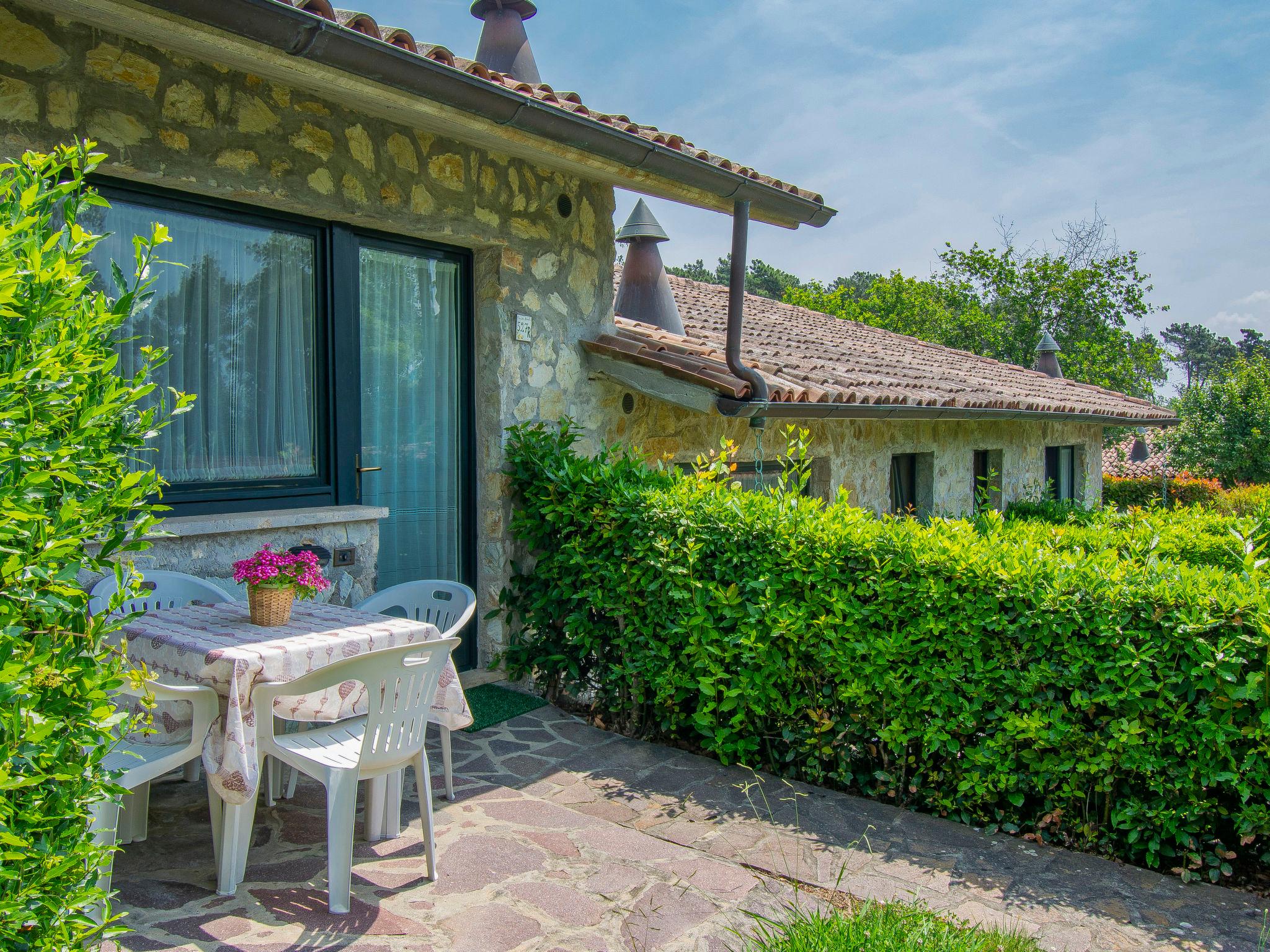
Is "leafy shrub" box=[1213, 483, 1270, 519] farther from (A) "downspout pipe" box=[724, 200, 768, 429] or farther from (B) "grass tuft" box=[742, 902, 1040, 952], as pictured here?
(B) "grass tuft" box=[742, 902, 1040, 952]

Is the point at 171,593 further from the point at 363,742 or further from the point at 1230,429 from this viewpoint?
the point at 1230,429

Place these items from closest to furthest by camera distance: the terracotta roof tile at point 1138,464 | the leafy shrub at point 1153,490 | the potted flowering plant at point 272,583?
the potted flowering plant at point 272,583
the leafy shrub at point 1153,490
the terracotta roof tile at point 1138,464

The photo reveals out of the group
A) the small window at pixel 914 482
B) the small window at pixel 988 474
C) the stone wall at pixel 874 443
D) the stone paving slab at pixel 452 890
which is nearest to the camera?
Answer: the stone paving slab at pixel 452 890

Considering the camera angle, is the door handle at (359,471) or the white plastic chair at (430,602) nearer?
the white plastic chair at (430,602)

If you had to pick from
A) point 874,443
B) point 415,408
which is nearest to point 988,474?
point 874,443

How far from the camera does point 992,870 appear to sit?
355 centimetres

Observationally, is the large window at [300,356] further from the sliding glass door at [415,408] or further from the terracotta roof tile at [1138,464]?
the terracotta roof tile at [1138,464]

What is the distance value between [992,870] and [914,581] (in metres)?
1.24

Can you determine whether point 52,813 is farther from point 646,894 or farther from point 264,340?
point 264,340

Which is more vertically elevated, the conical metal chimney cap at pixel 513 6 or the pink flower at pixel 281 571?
the conical metal chimney cap at pixel 513 6

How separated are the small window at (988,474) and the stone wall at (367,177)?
7.37 meters

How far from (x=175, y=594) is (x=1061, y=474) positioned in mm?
14710

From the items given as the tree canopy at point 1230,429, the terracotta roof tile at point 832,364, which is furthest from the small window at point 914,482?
the tree canopy at point 1230,429

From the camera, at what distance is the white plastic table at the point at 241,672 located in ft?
9.82
